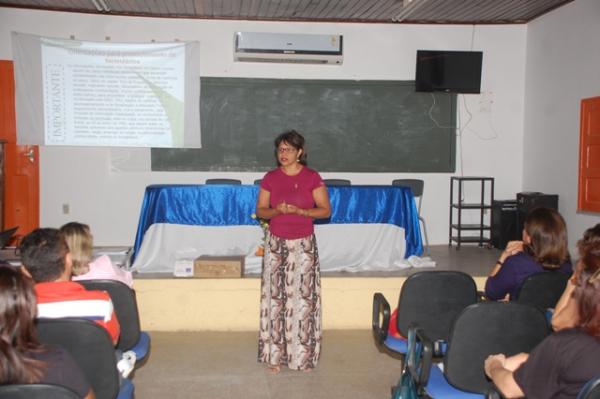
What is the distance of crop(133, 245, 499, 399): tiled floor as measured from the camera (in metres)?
3.23

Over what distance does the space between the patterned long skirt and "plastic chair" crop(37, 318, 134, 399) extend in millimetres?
1507

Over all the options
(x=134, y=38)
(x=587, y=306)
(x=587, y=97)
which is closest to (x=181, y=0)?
(x=134, y=38)

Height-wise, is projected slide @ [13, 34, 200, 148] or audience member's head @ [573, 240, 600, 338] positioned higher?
projected slide @ [13, 34, 200, 148]

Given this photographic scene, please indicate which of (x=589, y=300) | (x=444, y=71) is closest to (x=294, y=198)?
(x=589, y=300)

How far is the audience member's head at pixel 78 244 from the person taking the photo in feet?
8.18

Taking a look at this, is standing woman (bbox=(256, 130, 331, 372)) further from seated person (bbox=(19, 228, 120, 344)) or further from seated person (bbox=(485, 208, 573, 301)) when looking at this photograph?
seated person (bbox=(19, 228, 120, 344))

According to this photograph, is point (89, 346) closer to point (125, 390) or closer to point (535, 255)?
point (125, 390)

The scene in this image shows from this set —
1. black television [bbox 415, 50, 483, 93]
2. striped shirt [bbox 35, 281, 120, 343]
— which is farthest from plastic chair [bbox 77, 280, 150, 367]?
black television [bbox 415, 50, 483, 93]

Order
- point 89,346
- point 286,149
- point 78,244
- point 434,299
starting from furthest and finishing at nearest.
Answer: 1. point 286,149
2. point 434,299
3. point 78,244
4. point 89,346

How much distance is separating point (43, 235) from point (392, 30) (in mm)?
6124

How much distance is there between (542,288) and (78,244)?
84.3 inches

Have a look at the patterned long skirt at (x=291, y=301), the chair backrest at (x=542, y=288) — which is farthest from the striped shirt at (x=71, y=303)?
the chair backrest at (x=542, y=288)

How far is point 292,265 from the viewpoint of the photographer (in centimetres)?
348

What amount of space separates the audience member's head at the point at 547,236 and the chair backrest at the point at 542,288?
67 millimetres
